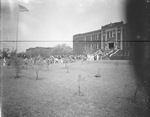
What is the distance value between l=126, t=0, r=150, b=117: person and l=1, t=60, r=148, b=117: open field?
2.50 feet

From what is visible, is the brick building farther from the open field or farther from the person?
the open field

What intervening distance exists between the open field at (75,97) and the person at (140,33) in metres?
0.76

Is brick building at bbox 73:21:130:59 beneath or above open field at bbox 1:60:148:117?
above

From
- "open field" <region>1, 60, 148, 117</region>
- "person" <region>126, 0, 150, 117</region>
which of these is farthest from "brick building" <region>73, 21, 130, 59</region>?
"open field" <region>1, 60, 148, 117</region>

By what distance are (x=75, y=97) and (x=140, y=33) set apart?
2018mm

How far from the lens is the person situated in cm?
164

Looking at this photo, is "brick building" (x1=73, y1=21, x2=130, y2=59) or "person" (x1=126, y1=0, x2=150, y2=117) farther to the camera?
"brick building" (x1=73, y1=21, x2=130, y2=59)

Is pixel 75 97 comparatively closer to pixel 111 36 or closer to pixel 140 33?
pixel 140 33

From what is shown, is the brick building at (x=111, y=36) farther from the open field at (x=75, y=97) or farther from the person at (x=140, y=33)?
the open field at (x=75, y=97)

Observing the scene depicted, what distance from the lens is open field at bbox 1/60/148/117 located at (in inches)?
81.3

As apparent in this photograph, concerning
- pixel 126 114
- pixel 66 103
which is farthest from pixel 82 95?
pixel 126 114

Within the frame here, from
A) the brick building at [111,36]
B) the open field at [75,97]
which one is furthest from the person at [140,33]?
the open field at [75,97]

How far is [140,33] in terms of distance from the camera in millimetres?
1660

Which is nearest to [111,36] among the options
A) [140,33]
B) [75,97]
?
[140,33]
